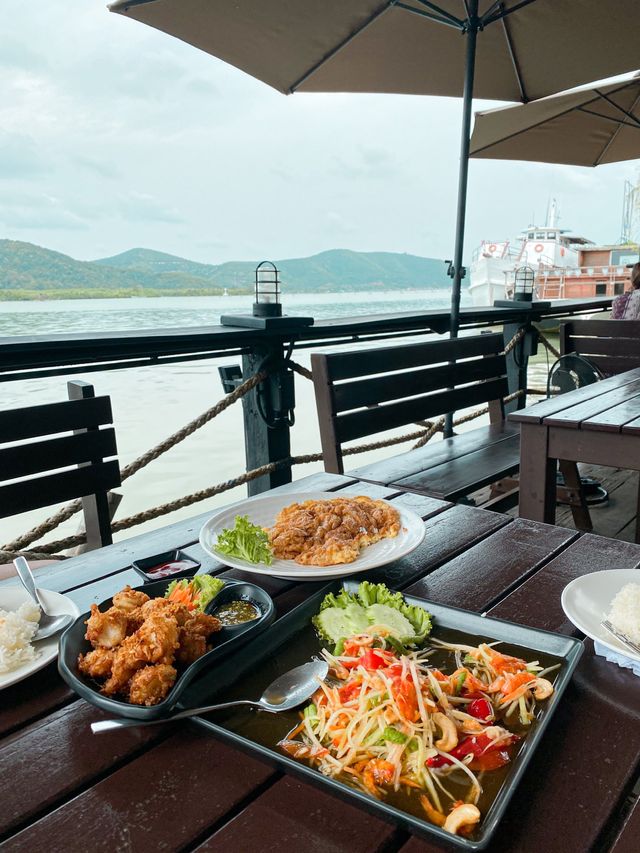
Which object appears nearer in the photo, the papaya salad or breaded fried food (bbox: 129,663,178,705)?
the papaya salad

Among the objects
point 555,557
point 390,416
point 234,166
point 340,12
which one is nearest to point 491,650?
point 555,557

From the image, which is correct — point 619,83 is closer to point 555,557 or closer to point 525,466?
point 525,466

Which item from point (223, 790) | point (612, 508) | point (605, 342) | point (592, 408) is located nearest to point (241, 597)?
point (223, 790)

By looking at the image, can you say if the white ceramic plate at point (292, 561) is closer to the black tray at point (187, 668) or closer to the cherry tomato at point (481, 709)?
the black tray at point (187, 668)

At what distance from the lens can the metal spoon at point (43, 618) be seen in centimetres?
87

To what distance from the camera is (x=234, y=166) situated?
1858 centimetres

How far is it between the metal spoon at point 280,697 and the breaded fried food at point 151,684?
22 millimetres

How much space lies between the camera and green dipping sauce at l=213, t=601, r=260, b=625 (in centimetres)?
88

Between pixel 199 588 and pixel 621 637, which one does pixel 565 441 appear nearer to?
pixel 621 637

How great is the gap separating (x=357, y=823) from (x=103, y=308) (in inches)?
145

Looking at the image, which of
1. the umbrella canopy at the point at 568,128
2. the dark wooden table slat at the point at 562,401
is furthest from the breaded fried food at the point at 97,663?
the umbrella canopy at the point at 568,128

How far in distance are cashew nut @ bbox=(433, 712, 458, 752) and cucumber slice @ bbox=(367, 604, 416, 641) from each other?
18 centimetres

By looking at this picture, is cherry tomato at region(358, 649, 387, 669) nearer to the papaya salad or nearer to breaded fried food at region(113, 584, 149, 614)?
the papaya salad

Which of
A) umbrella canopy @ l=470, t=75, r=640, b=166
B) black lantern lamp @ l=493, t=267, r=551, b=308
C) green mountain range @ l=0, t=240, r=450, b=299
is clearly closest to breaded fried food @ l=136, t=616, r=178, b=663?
green mountain range @ l=0, t=240, r=450, b=299
